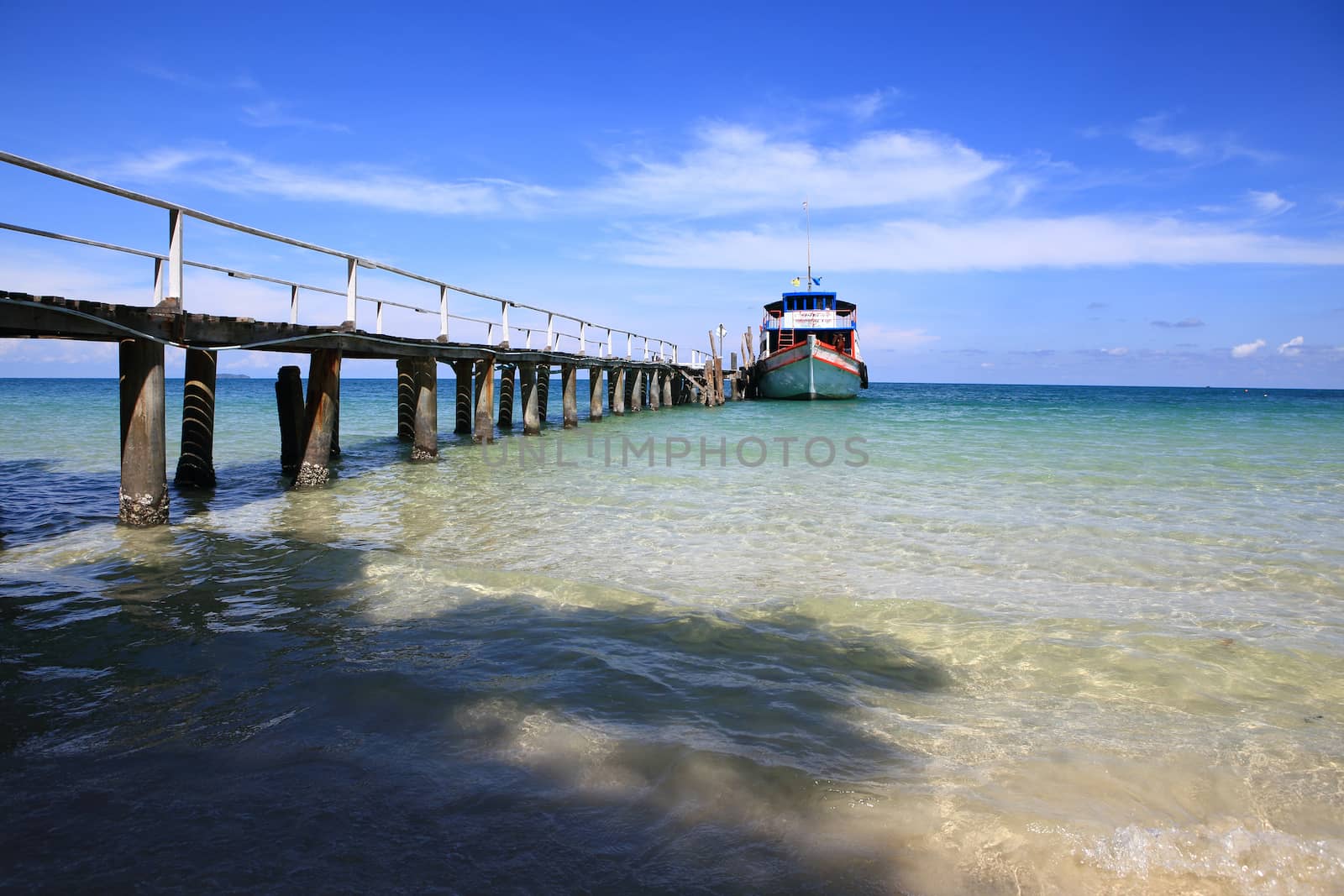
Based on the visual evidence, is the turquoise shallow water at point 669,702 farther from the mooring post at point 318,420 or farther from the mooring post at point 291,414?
the mooring post at point 291,414

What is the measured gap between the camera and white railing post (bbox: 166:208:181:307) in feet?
26.1

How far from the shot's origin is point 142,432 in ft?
Result: 26.4

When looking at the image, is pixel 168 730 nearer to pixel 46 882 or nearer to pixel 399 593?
pixel 46 882

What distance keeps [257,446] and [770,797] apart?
18.2 m

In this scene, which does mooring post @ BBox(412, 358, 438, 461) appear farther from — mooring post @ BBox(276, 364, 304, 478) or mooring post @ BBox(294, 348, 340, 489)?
mooring post @ BBox(294, 348, 340, 489)

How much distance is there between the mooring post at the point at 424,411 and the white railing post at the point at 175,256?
6749 millimetres

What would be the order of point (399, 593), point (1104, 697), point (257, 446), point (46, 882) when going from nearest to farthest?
point (46, 882) → point (1104, 697) → point (399, 593) → point (257, 446)

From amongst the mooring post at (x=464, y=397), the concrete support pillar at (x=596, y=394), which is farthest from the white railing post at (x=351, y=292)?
the concrete support pillar at (x=596, y=394)

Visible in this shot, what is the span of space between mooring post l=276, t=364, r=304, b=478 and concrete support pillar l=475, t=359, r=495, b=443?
195 inches

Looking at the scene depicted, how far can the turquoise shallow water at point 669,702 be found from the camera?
2709 millimetres

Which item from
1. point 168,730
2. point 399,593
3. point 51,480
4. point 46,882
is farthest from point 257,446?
point 46,882

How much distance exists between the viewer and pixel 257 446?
18.4 m

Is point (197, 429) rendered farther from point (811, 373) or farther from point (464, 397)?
point (811, 373)

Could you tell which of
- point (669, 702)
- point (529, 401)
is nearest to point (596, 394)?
point (529, 401)
